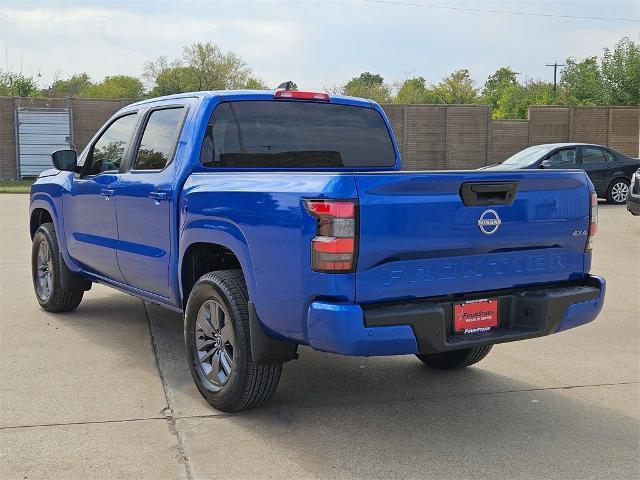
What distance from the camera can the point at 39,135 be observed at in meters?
28.3

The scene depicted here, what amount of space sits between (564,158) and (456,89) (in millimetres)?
67503

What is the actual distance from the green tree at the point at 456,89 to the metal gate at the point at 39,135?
6089cm

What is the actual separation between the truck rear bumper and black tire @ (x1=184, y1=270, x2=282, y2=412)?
60 centimetres

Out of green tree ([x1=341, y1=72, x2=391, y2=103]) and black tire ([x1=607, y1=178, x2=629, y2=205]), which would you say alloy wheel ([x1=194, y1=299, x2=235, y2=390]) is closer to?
black tire ([x1=607, y1=178, x2=629, y2=205])

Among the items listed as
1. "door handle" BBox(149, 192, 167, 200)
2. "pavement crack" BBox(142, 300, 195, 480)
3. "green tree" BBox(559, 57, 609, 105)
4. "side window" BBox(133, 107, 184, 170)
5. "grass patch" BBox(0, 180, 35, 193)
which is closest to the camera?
"pavement crack" BBox(142, 300, 195, 480)

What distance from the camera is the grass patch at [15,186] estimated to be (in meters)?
23.9

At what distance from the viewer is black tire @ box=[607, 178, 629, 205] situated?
1998cm

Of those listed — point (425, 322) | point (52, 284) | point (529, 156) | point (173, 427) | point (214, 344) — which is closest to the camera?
point (425, 322)

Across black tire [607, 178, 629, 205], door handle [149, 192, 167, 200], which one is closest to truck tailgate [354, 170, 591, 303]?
door handle [149, 192, 167, 200]

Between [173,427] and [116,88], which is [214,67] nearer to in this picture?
[116,88]

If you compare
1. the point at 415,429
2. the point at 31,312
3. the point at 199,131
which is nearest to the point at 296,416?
the point at 415,429

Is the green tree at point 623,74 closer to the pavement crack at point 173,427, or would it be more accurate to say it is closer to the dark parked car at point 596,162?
the dark parked car at point 596,162

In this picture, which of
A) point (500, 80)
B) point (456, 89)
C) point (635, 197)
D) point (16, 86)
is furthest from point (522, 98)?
point (635, 197)

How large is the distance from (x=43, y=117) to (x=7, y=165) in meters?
2.20
